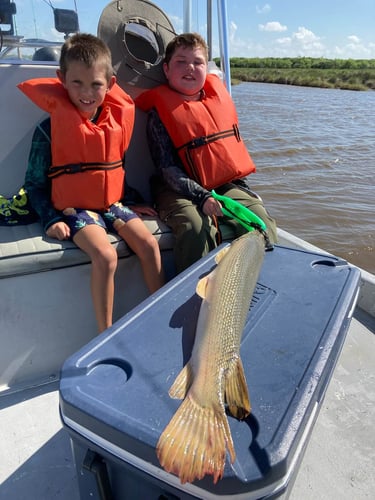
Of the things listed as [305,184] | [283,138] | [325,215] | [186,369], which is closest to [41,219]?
[186,369]

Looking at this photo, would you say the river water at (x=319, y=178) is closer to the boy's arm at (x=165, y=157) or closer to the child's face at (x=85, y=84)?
the boy's arm at (x=165, y=157)

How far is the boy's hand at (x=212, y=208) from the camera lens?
252cm

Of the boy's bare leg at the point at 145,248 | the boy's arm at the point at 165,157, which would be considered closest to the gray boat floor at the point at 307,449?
the boy's bare leg at the point at 145,248

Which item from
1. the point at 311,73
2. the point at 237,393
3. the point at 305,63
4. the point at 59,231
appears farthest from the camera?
the point at 305,63

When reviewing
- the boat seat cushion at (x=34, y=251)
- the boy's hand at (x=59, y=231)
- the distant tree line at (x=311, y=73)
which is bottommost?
the boat seat cushion at (x=34, y=251)

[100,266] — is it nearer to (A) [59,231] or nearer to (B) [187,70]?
(A) [59,231]

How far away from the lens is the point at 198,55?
2.85 metres

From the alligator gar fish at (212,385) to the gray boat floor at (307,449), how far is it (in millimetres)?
Result: 754

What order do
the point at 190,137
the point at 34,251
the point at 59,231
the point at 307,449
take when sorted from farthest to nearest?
the point at 190,137, the point at 59,231, the point at 34,251, the point at 307,449

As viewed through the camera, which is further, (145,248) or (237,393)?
(145,248)

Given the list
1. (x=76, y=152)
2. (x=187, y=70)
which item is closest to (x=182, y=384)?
(x=76, y=152)

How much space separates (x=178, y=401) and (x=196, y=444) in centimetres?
17

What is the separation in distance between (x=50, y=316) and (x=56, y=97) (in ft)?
3.80

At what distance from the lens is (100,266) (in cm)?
214
